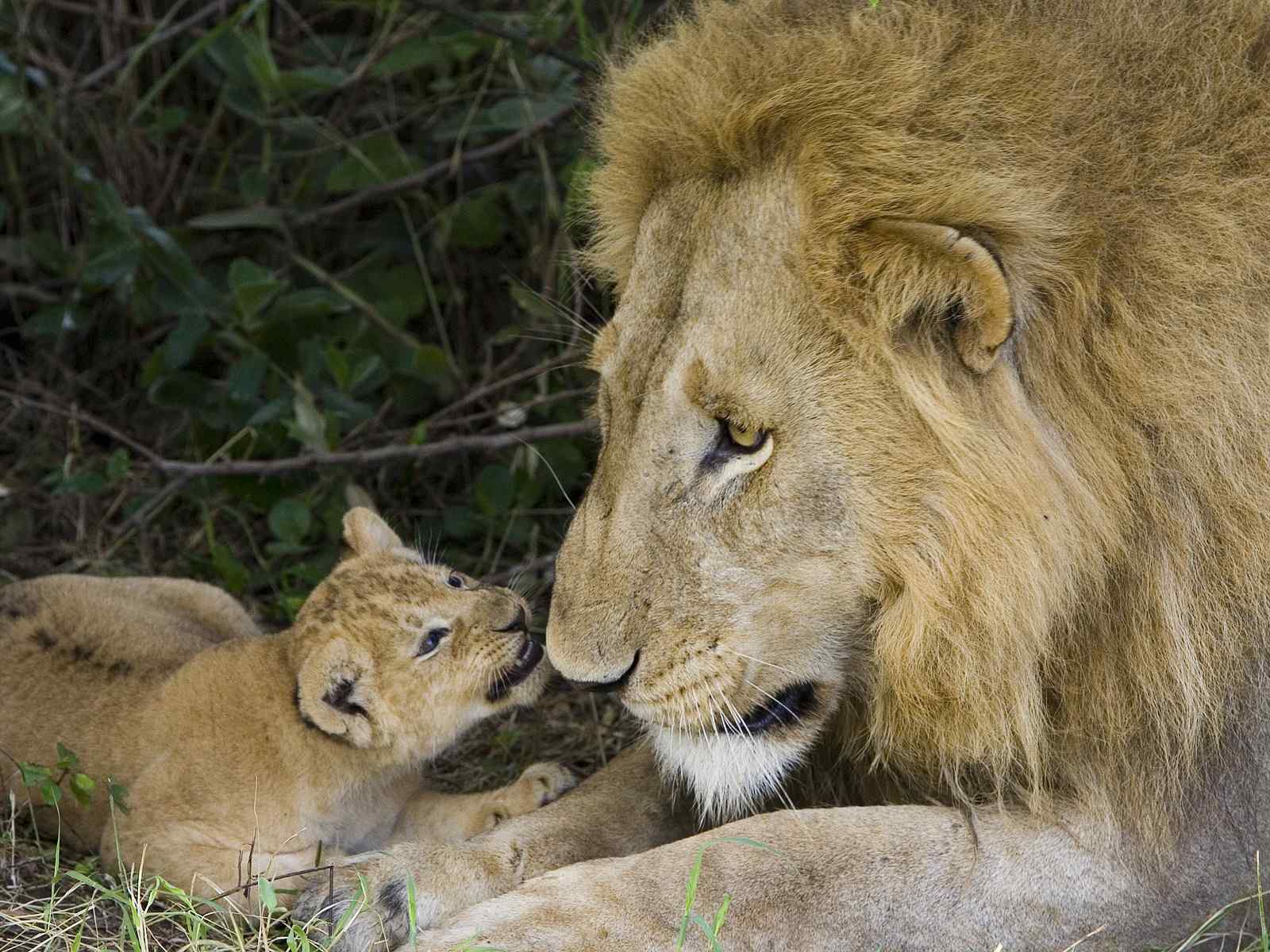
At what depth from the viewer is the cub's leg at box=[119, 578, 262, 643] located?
12.9 ft

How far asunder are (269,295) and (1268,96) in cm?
280

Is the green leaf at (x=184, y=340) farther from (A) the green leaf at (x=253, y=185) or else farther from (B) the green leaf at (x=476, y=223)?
(B) the green leaf at (x=476, y=223)

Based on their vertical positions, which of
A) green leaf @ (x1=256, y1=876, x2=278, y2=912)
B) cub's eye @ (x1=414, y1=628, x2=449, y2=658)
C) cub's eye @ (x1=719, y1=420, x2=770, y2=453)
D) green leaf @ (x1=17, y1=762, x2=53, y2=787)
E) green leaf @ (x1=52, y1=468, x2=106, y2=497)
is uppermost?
cub's eye @ (x1=719, y1=420, x2=770, y2=453)

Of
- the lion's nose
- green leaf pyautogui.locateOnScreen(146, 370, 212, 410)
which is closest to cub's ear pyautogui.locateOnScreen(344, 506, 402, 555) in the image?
the lion's nose

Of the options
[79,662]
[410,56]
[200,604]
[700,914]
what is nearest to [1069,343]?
[700,914]

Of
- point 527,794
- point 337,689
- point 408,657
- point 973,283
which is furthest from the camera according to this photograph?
point 527,794

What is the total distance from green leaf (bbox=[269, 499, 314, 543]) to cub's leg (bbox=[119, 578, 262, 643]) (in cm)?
31

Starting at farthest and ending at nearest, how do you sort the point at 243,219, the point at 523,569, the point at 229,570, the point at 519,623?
1. the point at 243,219
2. the point at 229,570
3. the point at 523,569
4. the point at 519,623

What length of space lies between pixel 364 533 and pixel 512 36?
178 cm

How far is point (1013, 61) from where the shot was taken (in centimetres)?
249

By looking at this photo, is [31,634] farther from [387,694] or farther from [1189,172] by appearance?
[1189,172]

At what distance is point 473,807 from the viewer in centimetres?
334

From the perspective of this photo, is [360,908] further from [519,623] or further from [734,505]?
[734,505]

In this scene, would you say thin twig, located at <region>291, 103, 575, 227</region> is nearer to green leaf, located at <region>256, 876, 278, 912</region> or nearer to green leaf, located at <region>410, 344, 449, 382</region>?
green leaf, located at <region>410, 344, 449, 382</region>
